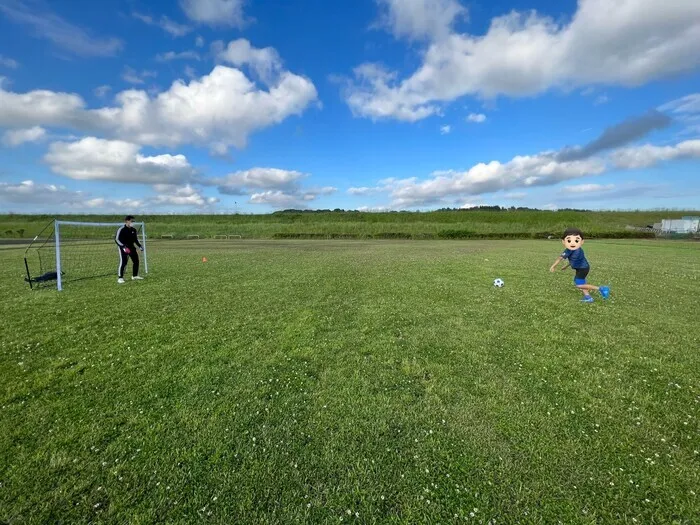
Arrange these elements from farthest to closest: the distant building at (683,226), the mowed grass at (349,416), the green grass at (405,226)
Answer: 1. the green grass at (405,226)
2. the distant building at (683,226)
3. the mowed grass at (349,416)

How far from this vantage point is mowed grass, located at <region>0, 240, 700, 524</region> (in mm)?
3078

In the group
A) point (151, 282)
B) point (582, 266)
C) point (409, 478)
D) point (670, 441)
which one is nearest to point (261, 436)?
point (409, 478)

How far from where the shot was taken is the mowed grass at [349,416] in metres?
3.08

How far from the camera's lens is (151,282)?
14.3m

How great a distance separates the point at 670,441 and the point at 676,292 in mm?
11485

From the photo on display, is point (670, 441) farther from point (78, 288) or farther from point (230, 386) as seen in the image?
point (78, 288)

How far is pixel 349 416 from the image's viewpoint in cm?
438

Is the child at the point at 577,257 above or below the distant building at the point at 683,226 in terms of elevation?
below
